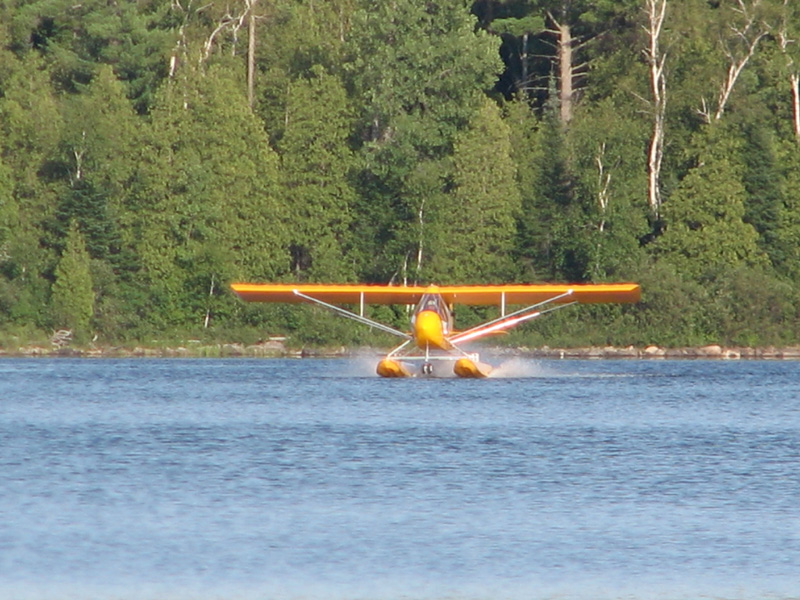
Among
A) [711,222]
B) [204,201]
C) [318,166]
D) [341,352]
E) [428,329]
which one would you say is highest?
[318,166]

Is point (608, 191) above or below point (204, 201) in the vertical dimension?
above

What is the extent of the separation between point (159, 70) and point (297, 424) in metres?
28.3

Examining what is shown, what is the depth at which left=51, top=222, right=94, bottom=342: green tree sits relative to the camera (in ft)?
127

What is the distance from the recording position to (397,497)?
1255cm

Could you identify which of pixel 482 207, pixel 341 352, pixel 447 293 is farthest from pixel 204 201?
pixel 447 293

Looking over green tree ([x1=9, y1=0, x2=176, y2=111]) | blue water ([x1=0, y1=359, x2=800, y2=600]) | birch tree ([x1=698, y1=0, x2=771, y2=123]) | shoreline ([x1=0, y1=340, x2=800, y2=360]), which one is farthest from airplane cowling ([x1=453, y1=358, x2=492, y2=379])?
green tree ([x1=9, y1=0, x2=176, y2=111])

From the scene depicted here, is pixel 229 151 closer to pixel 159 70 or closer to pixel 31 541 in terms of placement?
pixel 159 70

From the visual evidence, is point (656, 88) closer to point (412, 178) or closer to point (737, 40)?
point (737, 40)

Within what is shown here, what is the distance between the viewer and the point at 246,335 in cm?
3947

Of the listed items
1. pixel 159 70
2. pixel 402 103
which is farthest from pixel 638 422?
pixel 159 70

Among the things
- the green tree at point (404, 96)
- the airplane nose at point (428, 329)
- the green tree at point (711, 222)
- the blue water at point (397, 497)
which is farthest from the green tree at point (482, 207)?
the blue water at point (397, 497)

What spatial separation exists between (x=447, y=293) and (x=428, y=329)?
243 centimetres

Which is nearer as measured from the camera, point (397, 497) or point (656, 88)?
point (397, 497)

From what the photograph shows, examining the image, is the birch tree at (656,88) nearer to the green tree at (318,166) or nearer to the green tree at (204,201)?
the green tree at (318,166)
